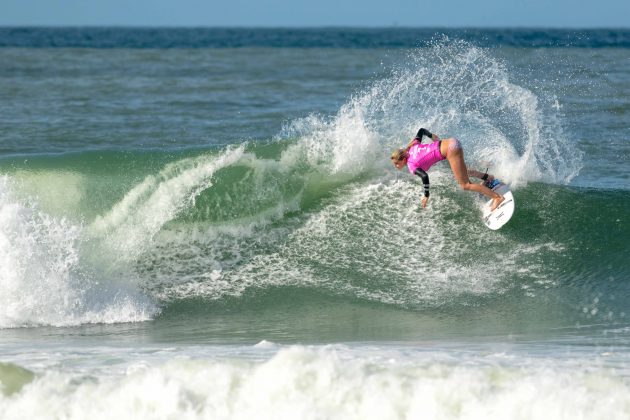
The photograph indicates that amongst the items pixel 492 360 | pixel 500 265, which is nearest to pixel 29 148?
pixel 500 265

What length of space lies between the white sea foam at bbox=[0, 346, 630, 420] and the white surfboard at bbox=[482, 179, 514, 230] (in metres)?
4.41

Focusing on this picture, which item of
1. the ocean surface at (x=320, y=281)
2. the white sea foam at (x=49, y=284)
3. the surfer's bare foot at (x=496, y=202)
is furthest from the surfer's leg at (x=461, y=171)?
the white sea foam at (x=49, y=284)

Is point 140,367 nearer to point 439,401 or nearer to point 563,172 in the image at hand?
point 439,401

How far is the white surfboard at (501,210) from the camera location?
37.6 feet

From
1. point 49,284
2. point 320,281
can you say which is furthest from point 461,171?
point 49,284

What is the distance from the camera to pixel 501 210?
11.5 meters

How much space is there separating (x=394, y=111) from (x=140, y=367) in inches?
291

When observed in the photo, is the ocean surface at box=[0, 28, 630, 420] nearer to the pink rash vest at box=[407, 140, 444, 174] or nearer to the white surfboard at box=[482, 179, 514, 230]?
the white surfboard at box=[482, 179, 514, 230]

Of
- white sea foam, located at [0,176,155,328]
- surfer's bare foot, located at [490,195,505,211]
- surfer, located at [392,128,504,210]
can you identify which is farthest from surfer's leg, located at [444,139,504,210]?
white sea foam, located at [0,176,155,328]

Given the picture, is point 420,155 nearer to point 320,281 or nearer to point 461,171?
point 461,171

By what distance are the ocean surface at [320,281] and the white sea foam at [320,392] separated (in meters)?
0.02

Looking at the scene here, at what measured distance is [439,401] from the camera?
6.70 metres

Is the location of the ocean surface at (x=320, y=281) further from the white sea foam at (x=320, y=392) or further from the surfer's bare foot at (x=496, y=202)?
the surfer's bare foot at (x=496, y=202)

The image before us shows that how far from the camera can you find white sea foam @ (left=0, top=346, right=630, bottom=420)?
6.63 metres
